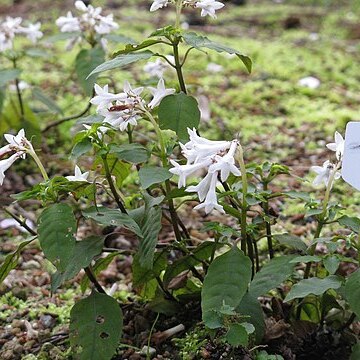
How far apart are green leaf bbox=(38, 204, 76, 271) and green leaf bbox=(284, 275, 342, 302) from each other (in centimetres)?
39

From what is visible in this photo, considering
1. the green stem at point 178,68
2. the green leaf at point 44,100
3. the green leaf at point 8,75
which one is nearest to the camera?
the green stem at point 178,68

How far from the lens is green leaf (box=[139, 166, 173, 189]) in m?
1.27

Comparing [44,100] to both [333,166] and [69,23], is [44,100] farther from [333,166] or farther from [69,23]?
[333,166]

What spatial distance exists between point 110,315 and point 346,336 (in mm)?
514

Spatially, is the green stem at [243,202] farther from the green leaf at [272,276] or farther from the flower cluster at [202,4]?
the flower cluster at [202,4]

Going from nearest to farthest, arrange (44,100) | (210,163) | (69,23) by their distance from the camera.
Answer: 1. (210,163)
2. (69,23)
3. (44,100)

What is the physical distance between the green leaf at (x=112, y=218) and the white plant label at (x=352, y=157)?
1.28 ft

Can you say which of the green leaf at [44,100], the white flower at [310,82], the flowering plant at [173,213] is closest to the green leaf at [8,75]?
the green leaf at [44,100]

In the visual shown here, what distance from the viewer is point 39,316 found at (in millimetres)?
1807

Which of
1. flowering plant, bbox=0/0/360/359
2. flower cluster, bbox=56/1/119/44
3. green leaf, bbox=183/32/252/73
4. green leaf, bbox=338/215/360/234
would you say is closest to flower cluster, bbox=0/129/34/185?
flowering plant, bbox=0/0/360/359

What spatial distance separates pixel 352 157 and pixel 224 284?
1.04 ft

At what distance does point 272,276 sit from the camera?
137cm

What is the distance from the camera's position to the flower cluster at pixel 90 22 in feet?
6.61

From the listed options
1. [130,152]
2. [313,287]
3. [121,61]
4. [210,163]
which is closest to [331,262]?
[313,287]
